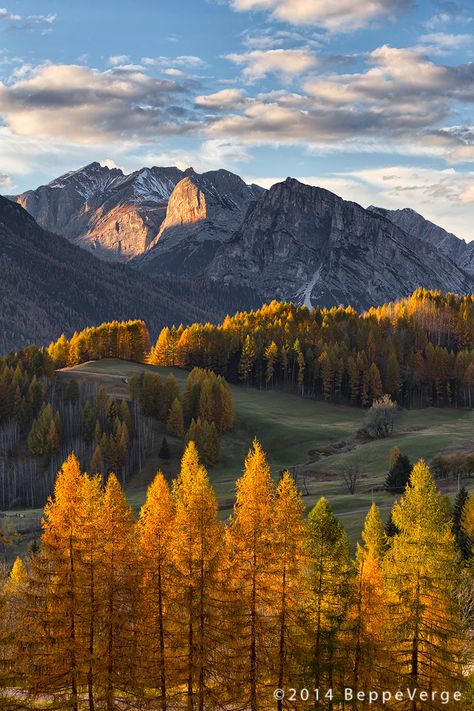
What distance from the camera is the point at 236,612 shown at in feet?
112

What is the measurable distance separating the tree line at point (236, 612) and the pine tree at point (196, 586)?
2.3 inches

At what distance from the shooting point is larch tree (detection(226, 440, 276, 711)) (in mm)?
33750

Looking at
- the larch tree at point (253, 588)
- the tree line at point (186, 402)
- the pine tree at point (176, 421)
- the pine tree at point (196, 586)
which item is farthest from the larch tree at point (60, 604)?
the pine tree at point (176, 421)

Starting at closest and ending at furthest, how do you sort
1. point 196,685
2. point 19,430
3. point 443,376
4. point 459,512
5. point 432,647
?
point 432,647
point 196,685
point 459,512
point 19,430
point 443,376

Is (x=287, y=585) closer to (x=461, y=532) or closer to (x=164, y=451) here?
(x=461, y=532)

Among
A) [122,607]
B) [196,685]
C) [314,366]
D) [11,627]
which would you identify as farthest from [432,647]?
[314,366]

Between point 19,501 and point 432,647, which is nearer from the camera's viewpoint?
point 432,647

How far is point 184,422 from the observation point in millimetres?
145000

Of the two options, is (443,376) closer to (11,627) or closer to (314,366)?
(314,366)

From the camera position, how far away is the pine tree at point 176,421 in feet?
462

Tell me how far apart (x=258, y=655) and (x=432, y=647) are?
799 cm

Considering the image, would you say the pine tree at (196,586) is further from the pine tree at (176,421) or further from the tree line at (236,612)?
the pine tree at (176,421)

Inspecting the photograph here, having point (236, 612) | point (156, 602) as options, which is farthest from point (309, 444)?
point (236, 612)

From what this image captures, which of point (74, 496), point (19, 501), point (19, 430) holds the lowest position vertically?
point (19, 501)
